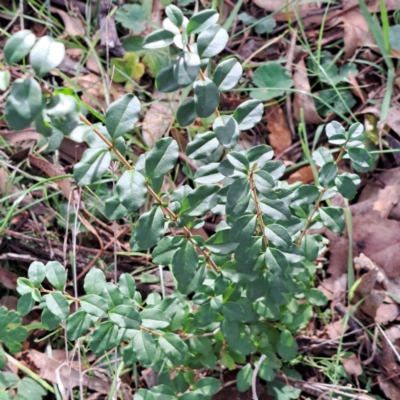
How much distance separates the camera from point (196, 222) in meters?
1.40

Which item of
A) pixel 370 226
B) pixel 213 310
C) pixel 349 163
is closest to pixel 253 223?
pixel 213 310

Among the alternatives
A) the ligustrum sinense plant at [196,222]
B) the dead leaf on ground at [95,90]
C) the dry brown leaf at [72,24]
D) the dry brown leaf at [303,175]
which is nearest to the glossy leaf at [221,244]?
the ligustrum sinense plant at [196,222]

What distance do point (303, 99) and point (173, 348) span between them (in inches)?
55.0

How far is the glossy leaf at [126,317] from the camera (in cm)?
134

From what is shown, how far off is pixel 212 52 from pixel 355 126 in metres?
0.57

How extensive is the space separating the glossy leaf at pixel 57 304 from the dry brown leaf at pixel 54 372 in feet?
2.68

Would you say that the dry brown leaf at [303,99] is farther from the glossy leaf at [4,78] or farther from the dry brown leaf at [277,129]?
the glossy leaf at [4,78]

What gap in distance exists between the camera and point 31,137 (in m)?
2.38

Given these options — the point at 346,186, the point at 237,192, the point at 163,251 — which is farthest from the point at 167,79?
the point at 346,186

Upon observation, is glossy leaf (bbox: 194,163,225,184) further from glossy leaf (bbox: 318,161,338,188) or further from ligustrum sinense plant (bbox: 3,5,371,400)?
glossy leaf (bbox: 318,161,338,188)

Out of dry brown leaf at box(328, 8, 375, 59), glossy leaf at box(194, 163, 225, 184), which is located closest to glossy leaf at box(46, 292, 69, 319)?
glossy leaf at box(194, 163, 225, 184)

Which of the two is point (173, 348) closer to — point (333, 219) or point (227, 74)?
point (333, 219)

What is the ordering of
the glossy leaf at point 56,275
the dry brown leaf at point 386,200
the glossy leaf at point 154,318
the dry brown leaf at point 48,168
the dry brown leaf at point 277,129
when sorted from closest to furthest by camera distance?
the glossy leaf at point 56,275
the glossy leaf at point 154,318
the dry brown leaf at point 386,200
the dry brown leaf at point 48,168
the dry brown leaf at point 277,129

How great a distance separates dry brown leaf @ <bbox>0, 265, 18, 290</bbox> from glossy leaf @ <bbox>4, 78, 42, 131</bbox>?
151 centimetres
